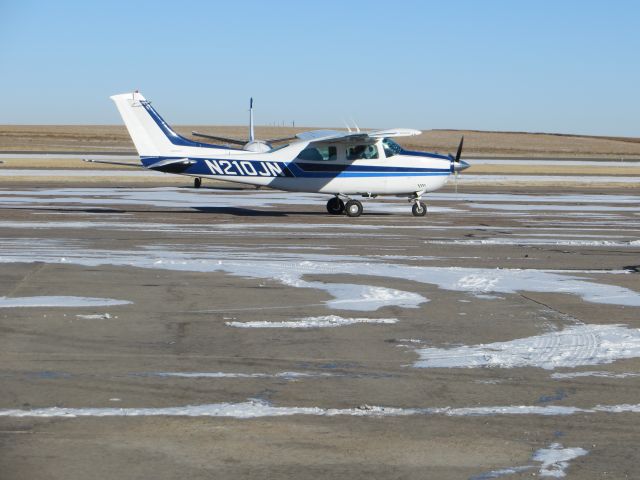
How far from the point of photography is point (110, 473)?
19.1 ft

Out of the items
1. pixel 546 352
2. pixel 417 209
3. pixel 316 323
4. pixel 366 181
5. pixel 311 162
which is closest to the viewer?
pixel 546 352

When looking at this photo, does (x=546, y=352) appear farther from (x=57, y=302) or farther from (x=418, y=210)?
(x=418, y=210)

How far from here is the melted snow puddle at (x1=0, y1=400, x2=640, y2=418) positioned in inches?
279

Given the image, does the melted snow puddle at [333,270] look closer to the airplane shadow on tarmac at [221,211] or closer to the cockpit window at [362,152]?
the airplane shadow on tarmac at [221,211]

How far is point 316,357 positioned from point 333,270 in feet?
20.7

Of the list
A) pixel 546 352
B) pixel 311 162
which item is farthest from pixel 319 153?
pixel 546 352

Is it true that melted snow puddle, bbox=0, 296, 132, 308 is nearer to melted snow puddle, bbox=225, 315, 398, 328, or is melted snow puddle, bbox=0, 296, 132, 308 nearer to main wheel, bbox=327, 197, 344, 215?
melted snow puddle, bbox=225, 315, 398, 328

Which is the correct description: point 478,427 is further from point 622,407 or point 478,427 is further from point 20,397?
point 20,397

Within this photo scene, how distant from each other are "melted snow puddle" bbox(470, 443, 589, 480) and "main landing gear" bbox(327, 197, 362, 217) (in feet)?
66.3

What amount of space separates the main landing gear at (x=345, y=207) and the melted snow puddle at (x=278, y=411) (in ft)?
63.1

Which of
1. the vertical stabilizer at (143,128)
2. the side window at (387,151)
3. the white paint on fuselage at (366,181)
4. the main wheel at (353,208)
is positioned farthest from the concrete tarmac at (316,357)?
the side window at (387,151)

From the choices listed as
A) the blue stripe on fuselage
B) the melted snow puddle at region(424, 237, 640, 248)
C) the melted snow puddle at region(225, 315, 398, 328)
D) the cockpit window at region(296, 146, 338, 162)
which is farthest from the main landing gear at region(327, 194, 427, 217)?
the melted snow puddle at region(225, 315, 398, 328)

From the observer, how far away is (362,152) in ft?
87.5

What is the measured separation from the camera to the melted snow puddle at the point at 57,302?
11773 millimetres
